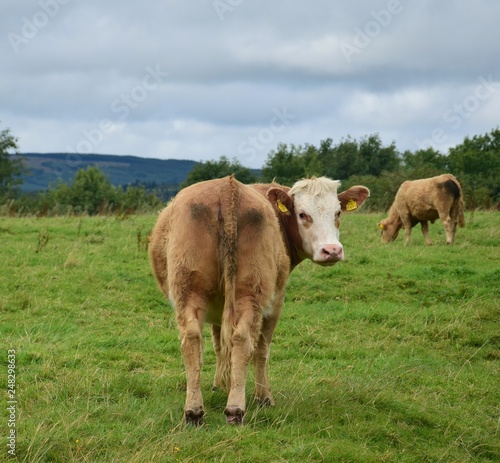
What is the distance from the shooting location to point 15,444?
17.9 feet

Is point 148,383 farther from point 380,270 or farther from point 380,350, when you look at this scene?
point 380,270

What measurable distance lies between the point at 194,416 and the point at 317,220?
2270 millimetres

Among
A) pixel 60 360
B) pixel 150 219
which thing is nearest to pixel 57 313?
pixel 60 360

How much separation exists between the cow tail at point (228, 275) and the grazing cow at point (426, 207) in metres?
13.2

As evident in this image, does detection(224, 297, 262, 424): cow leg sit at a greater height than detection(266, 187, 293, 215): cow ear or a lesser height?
lesser

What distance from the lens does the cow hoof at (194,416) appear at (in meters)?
5.92

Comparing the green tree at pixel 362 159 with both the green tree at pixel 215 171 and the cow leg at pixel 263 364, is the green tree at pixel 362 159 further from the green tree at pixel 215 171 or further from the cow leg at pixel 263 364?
the cow leg at pixel 263 364

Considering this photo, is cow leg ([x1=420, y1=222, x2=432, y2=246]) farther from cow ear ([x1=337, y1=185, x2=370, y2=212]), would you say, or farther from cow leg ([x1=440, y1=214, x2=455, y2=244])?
cow ear ([x1=337, y1=185, x2=370, y2=212])

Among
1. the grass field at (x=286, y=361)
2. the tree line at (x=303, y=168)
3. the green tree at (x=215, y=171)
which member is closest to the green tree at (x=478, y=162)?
the tree line at (x=303, y=168)

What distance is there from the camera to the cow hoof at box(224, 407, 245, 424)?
5910 mm

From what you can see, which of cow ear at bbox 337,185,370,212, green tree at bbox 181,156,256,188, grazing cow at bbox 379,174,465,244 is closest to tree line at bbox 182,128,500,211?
green tree at bbox 181,156,256,188

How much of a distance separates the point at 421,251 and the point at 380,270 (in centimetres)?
256

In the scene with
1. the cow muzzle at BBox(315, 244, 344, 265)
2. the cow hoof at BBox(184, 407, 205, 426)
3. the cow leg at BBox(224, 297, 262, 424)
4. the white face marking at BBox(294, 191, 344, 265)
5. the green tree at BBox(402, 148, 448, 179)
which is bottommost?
the cow hoof at BBox(184, 407, 205, 426)

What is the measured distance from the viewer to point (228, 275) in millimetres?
5957
